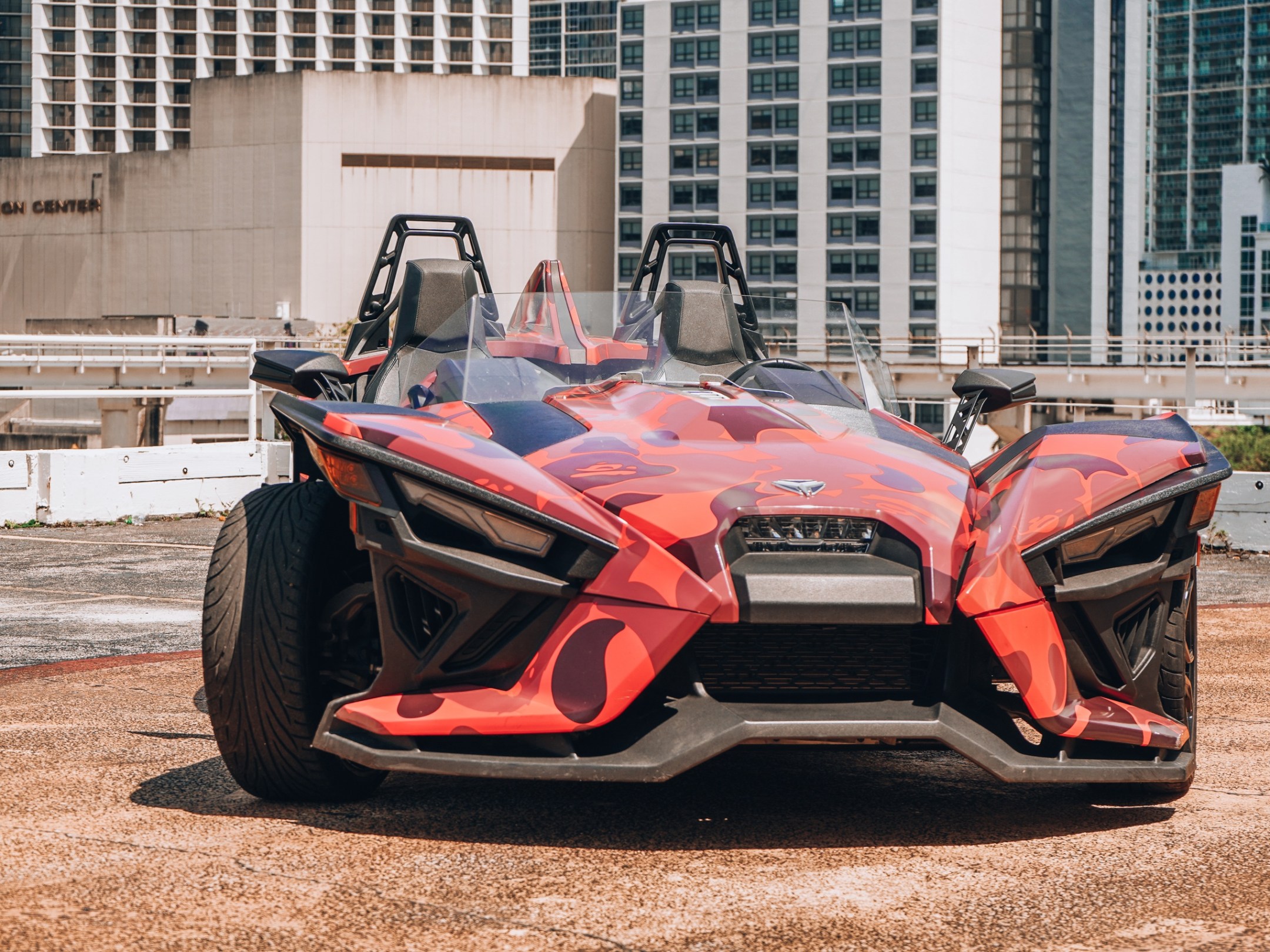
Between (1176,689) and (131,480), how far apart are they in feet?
38.7

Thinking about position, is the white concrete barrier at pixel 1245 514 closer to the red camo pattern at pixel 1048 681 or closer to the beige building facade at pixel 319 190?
the red camo pattern at pixel 1048 681

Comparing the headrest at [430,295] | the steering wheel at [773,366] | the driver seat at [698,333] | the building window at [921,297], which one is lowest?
the steering wheel at [773,366]

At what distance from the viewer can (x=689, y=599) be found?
342cm

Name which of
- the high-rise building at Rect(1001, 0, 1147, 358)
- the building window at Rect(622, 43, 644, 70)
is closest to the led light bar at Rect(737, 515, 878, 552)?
the building window at Rect(622, 43, 644, 70)

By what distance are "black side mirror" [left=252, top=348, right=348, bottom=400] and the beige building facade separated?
73751 millimetres

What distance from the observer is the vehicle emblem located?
3.65 meters

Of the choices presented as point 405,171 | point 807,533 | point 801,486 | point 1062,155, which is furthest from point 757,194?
point 807,533

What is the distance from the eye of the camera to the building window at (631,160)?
86.3m

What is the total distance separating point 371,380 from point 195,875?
238 centimetres

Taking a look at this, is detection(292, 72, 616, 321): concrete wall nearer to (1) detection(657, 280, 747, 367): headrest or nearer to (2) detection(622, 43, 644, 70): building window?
(2) detection(622, 43, 644, 70): building window

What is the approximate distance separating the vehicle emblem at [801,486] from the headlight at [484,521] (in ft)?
1.81

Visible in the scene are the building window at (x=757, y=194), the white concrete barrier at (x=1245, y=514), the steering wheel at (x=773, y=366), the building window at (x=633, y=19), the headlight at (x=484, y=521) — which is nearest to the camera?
the headlight at (x=484, y=521)

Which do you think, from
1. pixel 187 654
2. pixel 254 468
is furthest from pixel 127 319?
pixel 187 654

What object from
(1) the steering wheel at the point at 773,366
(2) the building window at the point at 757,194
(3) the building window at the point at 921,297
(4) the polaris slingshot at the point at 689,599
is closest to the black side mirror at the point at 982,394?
(1) the steering wheel at the point at 773,366
